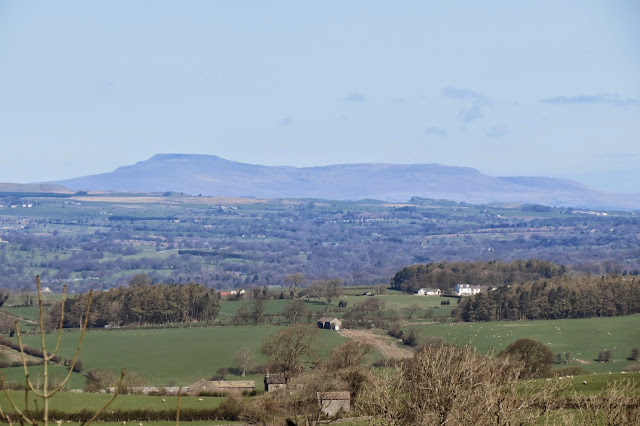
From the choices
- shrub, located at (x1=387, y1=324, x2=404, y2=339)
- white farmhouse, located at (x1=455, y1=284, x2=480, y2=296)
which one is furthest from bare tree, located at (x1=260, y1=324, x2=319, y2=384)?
white farmhouse, located at (x1=455, y1=284, x2=480, y2=296)

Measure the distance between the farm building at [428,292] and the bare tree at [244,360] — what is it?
147ft

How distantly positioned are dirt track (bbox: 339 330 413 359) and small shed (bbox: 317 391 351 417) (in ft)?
60.4

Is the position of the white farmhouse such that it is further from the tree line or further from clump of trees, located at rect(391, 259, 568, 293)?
the tree line

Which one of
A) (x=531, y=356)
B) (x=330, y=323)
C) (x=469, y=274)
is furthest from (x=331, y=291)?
(x=531, y=356)

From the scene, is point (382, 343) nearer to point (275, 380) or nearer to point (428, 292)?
point (275, 380)

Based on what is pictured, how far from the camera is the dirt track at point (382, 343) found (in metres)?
56.9

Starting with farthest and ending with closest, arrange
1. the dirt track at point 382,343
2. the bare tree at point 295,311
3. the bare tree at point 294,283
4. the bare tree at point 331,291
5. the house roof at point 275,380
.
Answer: the bare tree at point 294,283
the bare tree at point 331,291
the bare tree at point 295,311
the dirt track at point 382,343
the house roof at point 275,380

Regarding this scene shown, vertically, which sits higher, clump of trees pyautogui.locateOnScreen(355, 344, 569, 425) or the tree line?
clump of trees pyautogui.locateOnScreen(355, 344, 569, 425)

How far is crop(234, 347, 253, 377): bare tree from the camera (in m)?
55.0

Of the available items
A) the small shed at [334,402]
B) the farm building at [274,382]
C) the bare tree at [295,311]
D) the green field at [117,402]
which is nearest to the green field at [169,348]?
the bare tree at [295,311]

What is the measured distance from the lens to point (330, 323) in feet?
235

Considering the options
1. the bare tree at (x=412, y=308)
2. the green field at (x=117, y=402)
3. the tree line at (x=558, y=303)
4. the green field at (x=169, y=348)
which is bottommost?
the green field at (x=169, y=348)

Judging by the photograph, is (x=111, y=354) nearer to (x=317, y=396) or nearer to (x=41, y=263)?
(x=317, y=396)

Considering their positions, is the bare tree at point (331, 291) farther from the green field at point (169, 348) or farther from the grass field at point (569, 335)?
the grass field at point (569, 335)
